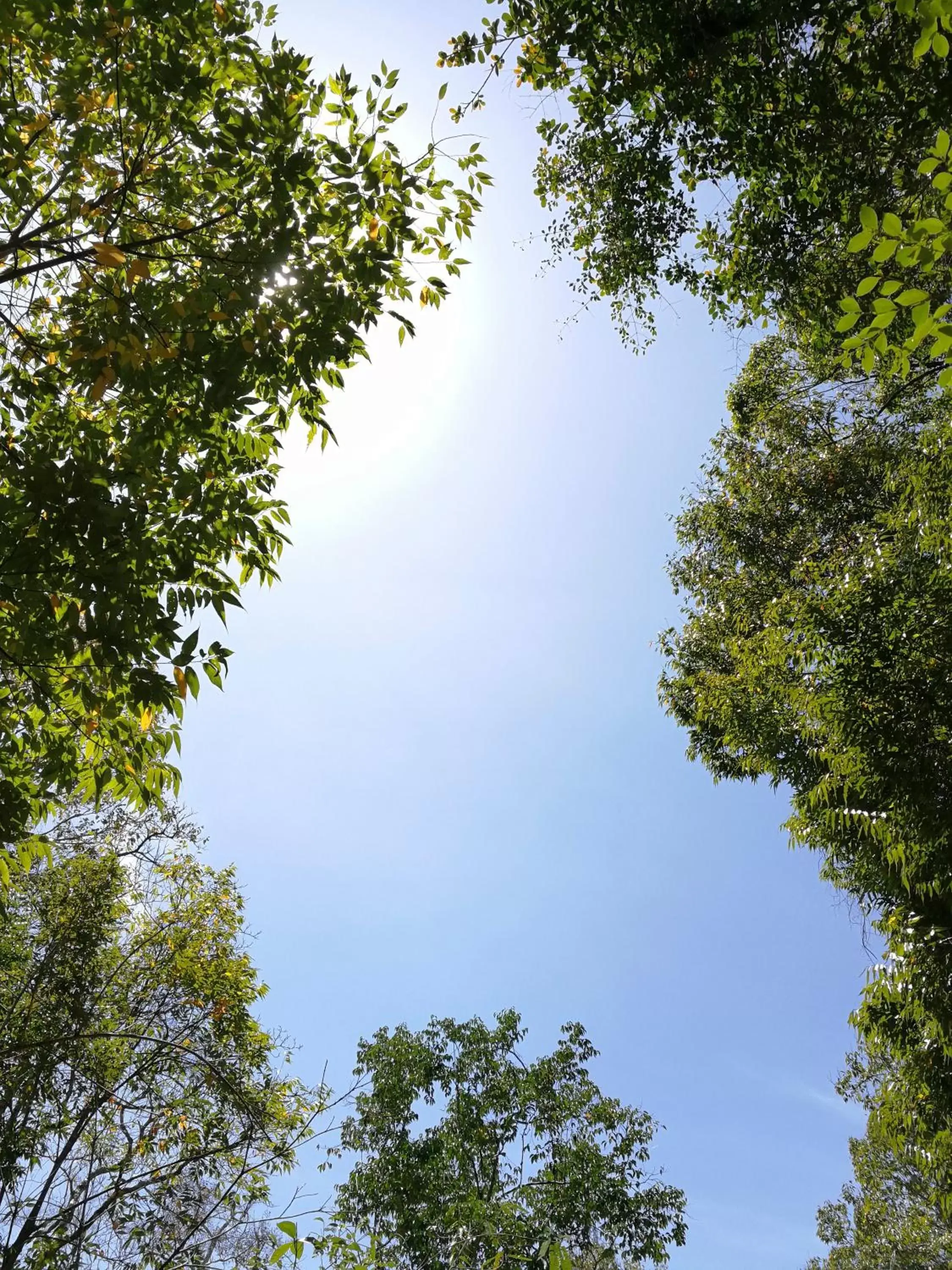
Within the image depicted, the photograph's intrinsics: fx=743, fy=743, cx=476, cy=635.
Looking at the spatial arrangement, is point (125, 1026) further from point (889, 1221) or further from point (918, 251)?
point (889, 1221)

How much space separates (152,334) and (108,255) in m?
0.52

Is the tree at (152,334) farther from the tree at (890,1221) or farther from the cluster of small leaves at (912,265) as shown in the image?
the tree at (890,1221)

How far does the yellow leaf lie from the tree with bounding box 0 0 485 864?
A: 1 centimetres

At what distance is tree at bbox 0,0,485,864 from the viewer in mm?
2846


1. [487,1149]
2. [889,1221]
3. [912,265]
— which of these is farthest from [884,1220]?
[912,265]

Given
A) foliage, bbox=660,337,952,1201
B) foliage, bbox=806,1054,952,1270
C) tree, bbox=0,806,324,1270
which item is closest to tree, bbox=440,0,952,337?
foliage, bbox=660,337,952,1201

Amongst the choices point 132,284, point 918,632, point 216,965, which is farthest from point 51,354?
point 216,965

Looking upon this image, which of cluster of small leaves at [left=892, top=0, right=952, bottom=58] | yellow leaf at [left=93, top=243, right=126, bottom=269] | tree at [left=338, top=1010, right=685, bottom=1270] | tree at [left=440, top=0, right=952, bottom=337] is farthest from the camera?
tree at [left=338, top=1010, right=685, bottom=1270]

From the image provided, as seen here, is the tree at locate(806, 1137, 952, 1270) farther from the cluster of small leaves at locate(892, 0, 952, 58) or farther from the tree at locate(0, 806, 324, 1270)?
the cluster of small leaves at locate(892, 0, 952, 58)

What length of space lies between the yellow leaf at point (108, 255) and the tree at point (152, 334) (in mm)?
14

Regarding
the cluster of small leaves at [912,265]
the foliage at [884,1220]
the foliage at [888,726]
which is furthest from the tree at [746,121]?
the foliage at [884,1220]

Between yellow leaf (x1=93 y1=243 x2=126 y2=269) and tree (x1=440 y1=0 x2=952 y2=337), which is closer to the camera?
yellow leaf (x1=93 y1=243 x2=126 y2=269)

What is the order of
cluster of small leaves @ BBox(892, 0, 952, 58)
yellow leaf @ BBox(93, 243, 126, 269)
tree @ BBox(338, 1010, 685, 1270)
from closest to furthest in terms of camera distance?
cluster of small leaves @ BBox(892, 0, 952, 58) → yellow leaf @ BBox(93, 243, 126, 269) → tree @ BBox(338, 1010, 685, 1270)

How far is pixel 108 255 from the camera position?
276 centimetres
